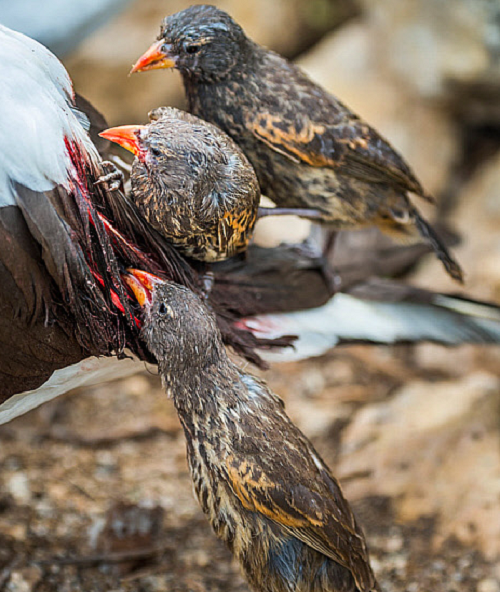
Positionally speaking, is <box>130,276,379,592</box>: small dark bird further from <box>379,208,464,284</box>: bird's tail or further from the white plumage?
<box>379,208,464,284</box>: bird's tail

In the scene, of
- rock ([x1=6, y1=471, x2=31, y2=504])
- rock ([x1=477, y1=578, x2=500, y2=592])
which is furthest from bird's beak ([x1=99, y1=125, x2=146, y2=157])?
rock ([x1=477, y1=578, x2=500, y2=592])

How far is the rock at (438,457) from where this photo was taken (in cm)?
248

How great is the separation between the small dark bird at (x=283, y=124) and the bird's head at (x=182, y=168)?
0.26m

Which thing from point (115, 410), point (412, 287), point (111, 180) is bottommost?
point (115, 410)

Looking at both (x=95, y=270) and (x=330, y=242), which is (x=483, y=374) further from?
(x=95, y=270)

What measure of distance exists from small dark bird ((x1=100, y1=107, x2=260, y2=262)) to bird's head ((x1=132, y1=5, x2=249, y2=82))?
0.19m

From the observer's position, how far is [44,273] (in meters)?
1.52

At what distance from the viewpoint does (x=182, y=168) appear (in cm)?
156

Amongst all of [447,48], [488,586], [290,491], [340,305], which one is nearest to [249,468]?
[290,491]

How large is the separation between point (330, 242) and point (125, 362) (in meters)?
0.88

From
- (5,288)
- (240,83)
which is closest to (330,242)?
(240,83)

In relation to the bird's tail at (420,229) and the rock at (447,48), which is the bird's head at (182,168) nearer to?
the bird's tail at (420,229)

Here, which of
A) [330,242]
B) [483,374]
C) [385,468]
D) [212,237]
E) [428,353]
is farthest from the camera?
[428,353]

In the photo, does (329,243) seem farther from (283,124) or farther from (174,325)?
(174,325)
